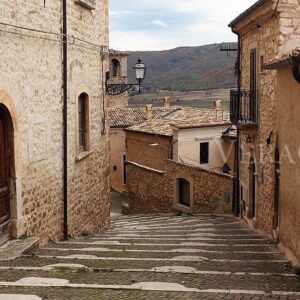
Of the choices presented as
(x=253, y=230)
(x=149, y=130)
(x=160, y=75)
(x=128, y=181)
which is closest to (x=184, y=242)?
(x=253, y=230)

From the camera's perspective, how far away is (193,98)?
2140 inches

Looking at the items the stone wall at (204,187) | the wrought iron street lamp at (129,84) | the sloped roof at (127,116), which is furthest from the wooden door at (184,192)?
the sloped roof at (127,116)

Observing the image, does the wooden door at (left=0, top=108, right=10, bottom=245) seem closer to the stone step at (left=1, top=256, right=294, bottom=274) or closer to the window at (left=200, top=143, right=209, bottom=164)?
the stone step at (left=1, top=256, right=294, bottom=274)

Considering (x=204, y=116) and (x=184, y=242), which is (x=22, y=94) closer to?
(x=184, y=242)

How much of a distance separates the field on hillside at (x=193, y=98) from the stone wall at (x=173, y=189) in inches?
664

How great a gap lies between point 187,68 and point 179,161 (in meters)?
72.5

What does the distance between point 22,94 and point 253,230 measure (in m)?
7.50

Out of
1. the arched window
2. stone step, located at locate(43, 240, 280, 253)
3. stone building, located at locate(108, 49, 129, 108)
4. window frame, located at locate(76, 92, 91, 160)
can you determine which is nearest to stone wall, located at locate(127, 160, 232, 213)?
window frame, located at locate(76, 92, 91, 160)

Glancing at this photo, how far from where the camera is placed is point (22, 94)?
9211 millimetres

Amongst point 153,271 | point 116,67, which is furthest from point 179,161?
point 116,67

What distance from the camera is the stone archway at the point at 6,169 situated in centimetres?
895

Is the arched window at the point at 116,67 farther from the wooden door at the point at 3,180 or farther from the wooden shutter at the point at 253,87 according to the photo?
the wooden door at the point at 3,180

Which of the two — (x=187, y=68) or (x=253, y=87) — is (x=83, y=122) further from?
(x=187, y=68)

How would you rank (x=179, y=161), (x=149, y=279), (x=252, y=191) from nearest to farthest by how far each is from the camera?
(x=149, y=279), (x=252, y=191), (x=179, y=161)
